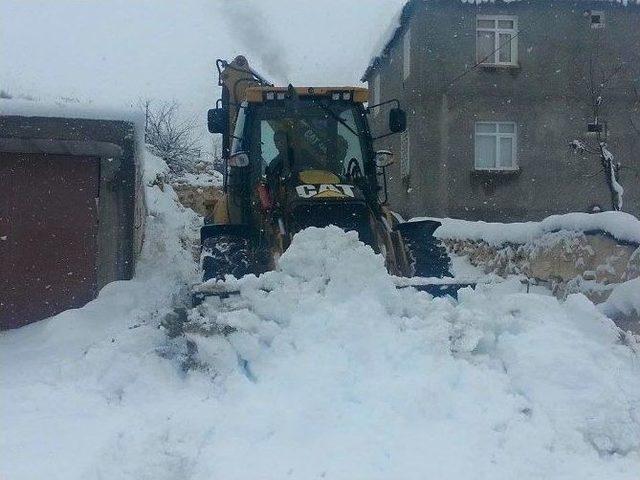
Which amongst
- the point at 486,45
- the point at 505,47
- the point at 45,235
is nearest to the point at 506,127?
the point at 505,47

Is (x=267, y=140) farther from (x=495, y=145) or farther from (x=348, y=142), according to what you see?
(x=495, y=145)

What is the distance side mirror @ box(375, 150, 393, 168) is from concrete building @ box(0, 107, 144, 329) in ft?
9.22

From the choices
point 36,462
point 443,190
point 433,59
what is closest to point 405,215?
point 443,190

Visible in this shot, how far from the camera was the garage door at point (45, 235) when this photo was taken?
736cm

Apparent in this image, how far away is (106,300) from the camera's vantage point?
A: 7.23 m

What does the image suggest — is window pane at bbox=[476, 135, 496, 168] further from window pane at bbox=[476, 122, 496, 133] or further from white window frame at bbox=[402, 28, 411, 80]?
white window frame at bbox=[402, 28, 411, 80]

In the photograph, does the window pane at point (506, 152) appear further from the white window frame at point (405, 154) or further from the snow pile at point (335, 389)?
the snow pile at point (335, 389)

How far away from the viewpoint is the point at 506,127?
17.7 metres

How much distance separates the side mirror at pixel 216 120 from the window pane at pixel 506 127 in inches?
423

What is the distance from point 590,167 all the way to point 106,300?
13778 millimetres

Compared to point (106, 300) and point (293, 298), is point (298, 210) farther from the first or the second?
point (106, 300)

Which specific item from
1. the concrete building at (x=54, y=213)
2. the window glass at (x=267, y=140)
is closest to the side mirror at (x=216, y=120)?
the window glass at (x=267, y=140)

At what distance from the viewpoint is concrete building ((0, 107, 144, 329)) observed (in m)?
7.36

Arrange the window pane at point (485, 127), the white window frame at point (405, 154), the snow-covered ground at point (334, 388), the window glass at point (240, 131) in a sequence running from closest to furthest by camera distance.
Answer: the snow-covered ground at point (334, 388) → the window glass at point (240, 131) → the window pane at point (485, 127) → the white window frame at point (405, 154)
